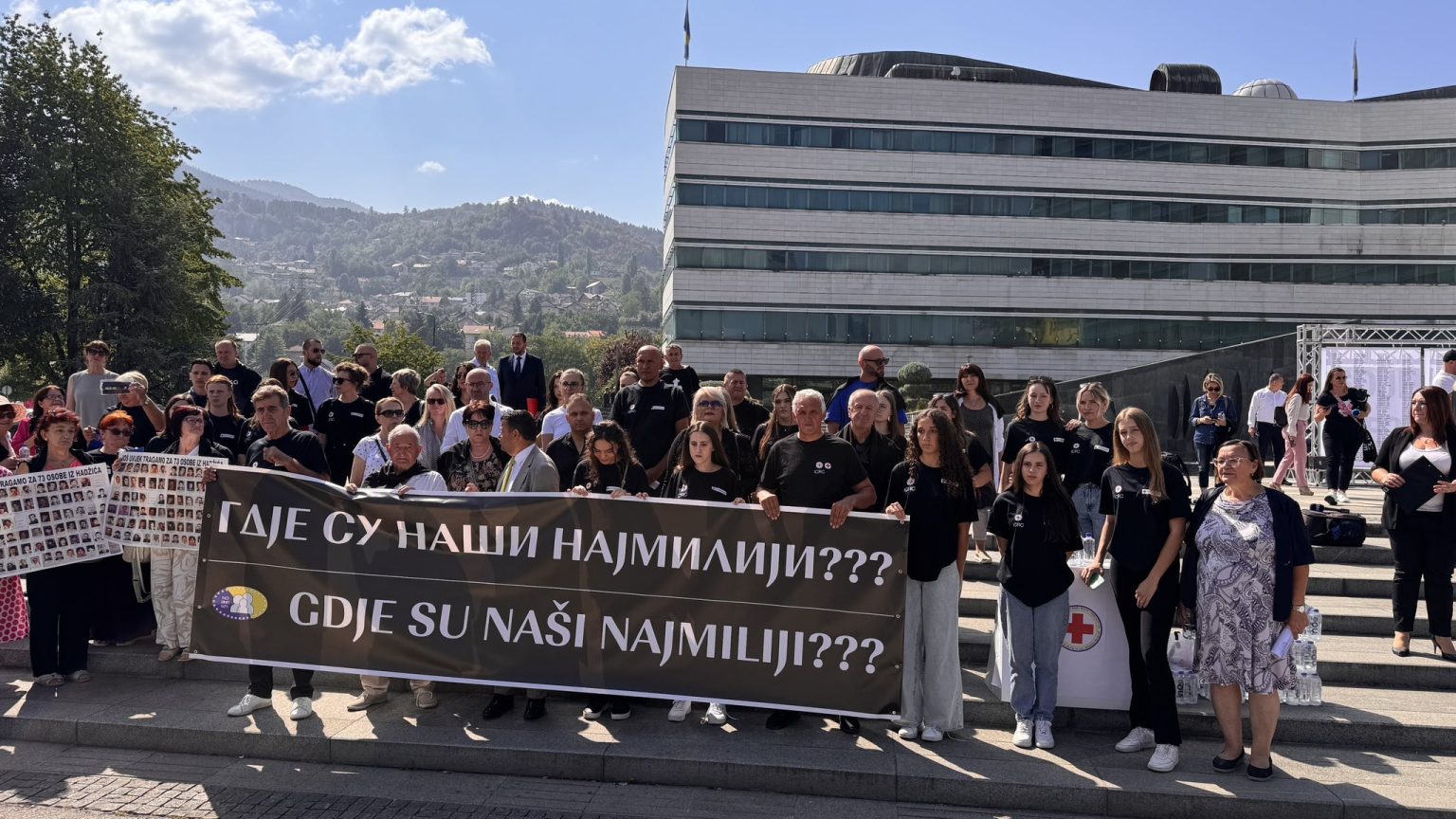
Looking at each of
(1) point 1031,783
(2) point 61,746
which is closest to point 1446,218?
(1) point 1031,783

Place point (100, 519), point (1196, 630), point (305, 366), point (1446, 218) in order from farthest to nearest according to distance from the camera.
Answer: point (1446, 218)
point (305, 366)
point (100, 519)
point (1196, 630)

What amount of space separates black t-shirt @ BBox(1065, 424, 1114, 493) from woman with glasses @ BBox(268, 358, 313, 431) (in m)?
7.41

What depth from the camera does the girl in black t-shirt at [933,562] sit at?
6.04 m

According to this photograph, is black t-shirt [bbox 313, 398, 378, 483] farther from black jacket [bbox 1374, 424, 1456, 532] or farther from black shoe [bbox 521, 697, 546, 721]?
black jacket [bbox 1374, 424, 1456, 532]

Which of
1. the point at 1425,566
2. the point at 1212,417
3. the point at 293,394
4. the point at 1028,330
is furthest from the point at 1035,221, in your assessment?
the point at 293,394

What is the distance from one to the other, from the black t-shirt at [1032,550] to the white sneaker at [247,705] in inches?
197

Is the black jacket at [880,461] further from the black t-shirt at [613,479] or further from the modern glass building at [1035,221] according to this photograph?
the modern glass building at [1035,221]

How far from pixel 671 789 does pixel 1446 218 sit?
62.1m

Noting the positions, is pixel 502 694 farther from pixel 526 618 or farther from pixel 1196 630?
pixel 1196 630

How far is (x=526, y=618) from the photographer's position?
251 inches

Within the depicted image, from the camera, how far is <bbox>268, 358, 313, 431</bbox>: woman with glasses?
10055mm

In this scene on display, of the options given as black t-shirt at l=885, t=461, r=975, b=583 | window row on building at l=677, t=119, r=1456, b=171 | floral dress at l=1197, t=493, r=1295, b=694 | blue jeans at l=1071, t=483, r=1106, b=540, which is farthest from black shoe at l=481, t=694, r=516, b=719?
window row on building at l=677, t=119, r=1456, b=171

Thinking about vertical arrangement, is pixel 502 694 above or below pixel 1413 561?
below

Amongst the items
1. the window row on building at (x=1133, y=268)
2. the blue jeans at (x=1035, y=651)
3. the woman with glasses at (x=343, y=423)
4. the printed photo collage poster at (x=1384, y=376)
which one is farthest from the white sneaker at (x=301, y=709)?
the window row on building at (x=1133, y=268)
